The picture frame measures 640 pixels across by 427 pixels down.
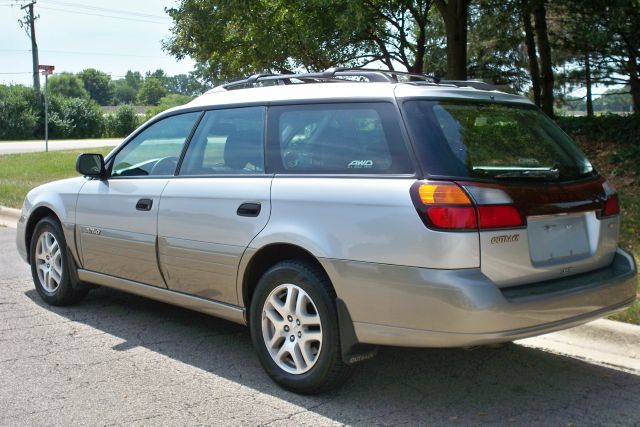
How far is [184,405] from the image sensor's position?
13.3 ft

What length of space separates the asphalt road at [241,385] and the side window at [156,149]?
1207 millimetres

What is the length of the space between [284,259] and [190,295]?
2.90 feet

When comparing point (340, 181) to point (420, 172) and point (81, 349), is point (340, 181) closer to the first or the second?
point (420, 172)

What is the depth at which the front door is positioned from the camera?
511 cm

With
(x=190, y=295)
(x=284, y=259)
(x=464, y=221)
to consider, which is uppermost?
(x=464, y=221)

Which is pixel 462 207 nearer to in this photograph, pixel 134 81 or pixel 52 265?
pixel 52 265

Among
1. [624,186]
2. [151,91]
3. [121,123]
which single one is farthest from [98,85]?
[624,186]

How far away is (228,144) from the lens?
4836mm

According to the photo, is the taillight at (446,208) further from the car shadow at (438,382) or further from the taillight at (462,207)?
the car shadow at (438,382)

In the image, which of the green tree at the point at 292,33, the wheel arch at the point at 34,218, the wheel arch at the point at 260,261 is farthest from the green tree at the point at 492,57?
the wheel arch at the point at 260,261

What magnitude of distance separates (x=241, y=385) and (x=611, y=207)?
96.0 inches

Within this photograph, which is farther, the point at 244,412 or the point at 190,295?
the point at 190,295

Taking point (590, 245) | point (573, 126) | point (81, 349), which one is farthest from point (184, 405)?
point (573, 126)

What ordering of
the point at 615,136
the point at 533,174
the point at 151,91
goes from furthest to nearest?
the point at 151,91 → the point at 615,136 → the point at 533,174
